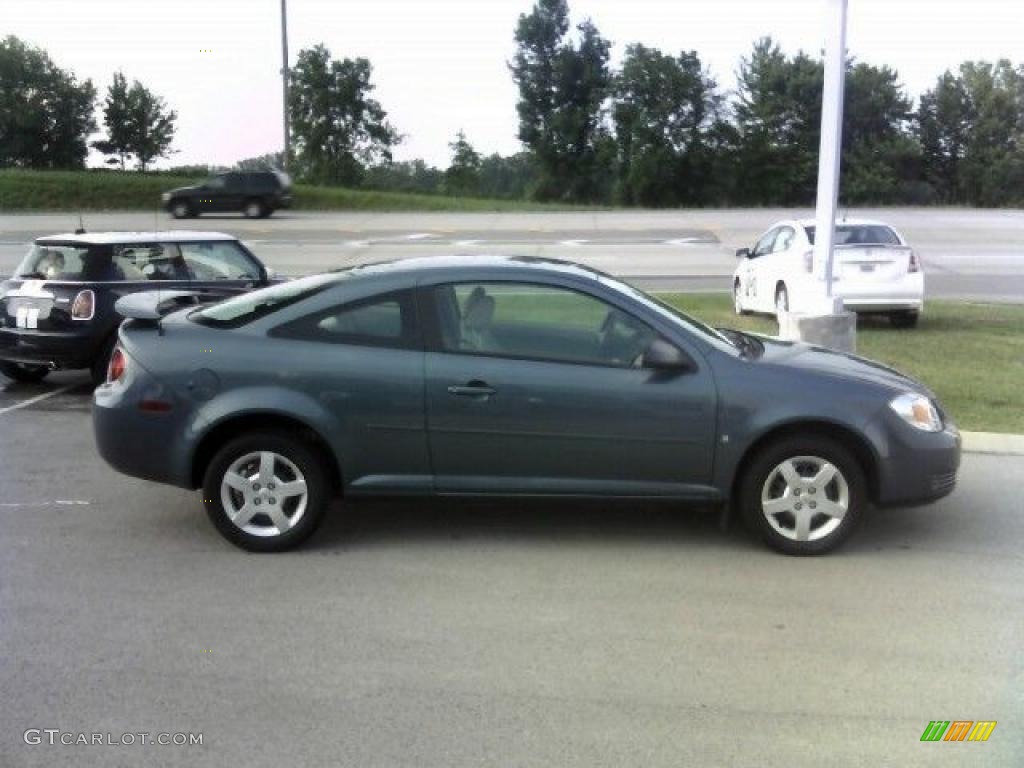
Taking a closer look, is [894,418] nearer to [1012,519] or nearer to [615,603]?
[1012,519]

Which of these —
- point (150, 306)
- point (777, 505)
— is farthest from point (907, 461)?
point (150, 306)

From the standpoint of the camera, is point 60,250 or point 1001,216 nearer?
point 60,250

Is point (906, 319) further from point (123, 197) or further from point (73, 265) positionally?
point (123, 197)

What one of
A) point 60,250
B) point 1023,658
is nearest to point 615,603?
point 1023,658

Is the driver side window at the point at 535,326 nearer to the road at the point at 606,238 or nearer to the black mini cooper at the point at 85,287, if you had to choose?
the black mini cooper at the point at 85,287

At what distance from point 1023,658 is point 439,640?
2331 millimetres

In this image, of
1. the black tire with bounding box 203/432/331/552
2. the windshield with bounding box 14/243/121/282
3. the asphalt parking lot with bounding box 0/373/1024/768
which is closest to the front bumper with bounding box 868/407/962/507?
the asphalt parking lot with bounding box 0/373/1024/768

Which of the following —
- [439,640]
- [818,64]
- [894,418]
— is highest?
[818,64]

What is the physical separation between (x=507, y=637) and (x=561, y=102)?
250 feet

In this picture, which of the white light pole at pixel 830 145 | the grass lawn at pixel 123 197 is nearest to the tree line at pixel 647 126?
the grass lawn at pixel 123 197

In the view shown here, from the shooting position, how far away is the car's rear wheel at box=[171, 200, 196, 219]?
40.1 meters

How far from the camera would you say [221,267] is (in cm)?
1073

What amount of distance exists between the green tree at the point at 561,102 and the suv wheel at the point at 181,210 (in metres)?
38.8

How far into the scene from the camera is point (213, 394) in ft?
18.7
